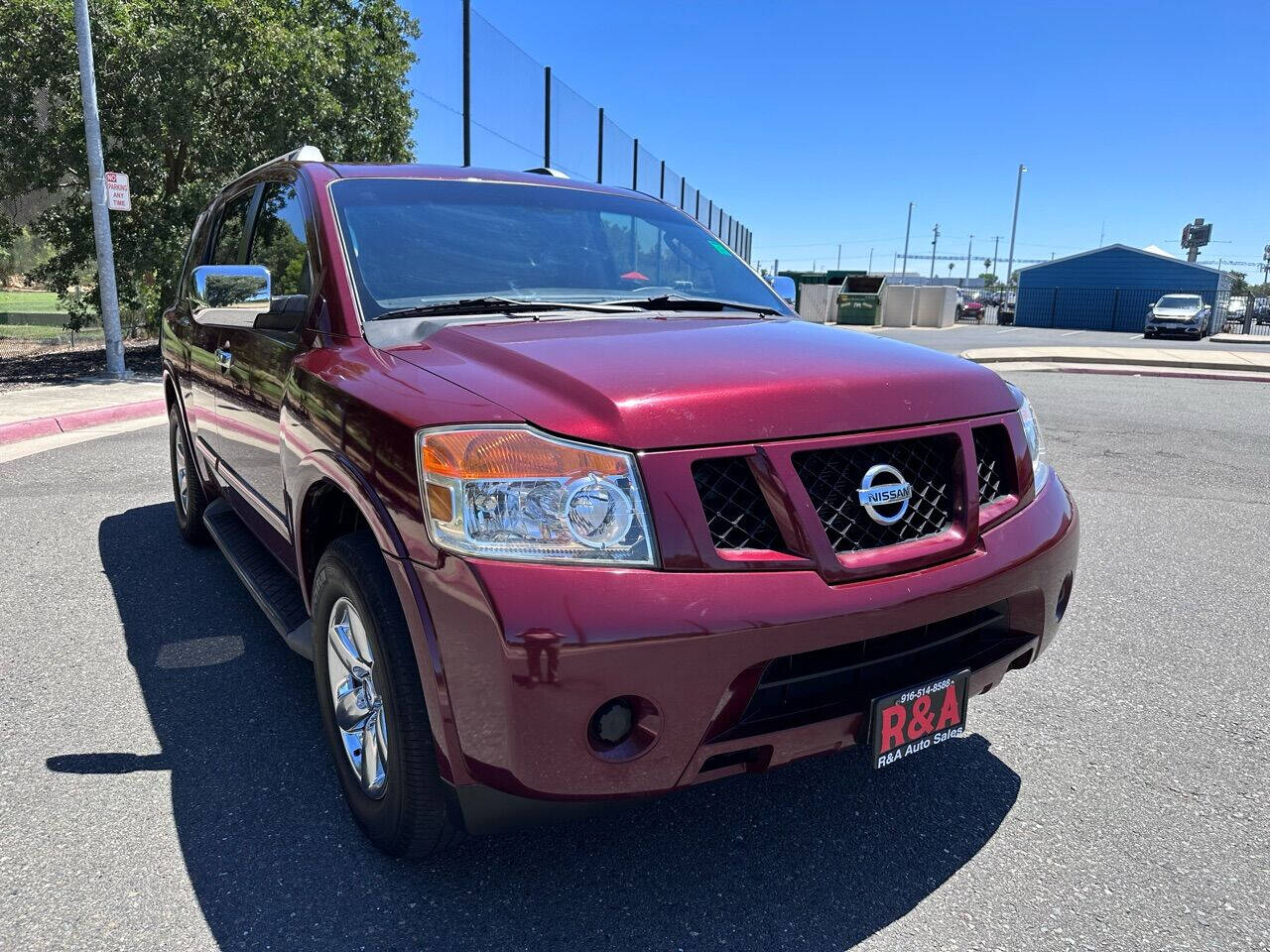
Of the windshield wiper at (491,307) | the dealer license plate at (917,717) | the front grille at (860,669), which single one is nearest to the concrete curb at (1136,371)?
the windshield wiper at (491,307)

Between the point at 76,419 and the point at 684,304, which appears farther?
the point at 76,419

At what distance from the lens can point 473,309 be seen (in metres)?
2.83

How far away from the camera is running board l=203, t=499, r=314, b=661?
2807mm

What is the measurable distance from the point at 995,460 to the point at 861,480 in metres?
A: 0.58

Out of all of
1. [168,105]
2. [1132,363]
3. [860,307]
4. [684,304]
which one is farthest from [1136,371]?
[860,307]

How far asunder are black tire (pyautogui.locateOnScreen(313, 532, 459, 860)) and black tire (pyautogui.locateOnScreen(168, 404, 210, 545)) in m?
2.77

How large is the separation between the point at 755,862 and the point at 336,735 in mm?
1170

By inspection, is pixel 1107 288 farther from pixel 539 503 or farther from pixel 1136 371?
pixel 539 503

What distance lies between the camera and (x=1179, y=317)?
33.8 metres

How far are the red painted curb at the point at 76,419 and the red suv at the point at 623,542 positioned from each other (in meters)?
6.10

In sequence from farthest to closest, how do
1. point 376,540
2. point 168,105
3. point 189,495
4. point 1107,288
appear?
point 1107,288 < point 168,105 < point 189,495 < point 376,540

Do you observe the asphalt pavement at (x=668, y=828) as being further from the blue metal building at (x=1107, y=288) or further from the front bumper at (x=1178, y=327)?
the blue metal building at (x=1107, y=288)

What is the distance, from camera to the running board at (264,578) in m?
2.81

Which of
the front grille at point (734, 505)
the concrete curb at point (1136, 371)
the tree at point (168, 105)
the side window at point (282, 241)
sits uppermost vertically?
the tree at point (168, 105)
